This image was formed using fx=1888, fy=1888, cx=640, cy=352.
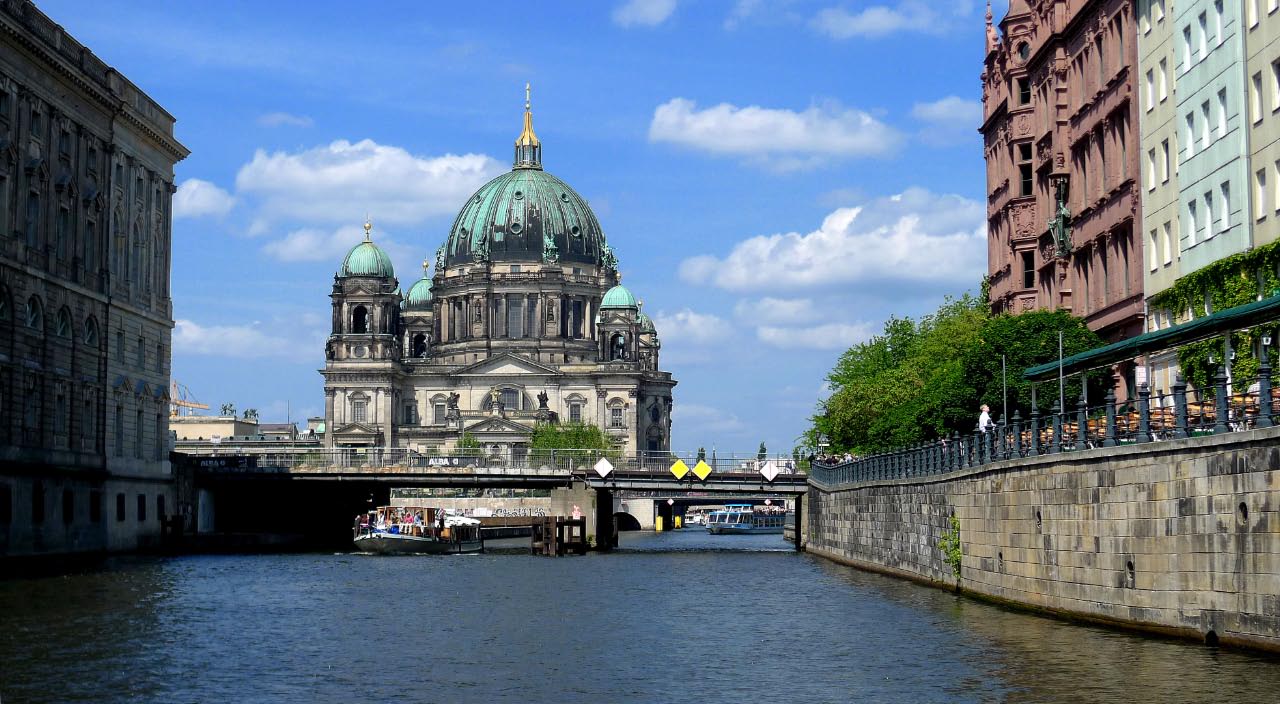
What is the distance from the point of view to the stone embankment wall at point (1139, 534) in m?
32.8

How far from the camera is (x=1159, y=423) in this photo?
38844 millimetres

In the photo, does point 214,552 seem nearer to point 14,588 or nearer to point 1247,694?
point 14,588

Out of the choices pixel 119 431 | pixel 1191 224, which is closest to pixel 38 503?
pixel 119 431

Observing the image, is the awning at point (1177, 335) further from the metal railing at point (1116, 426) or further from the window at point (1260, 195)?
the window at point (1260, 195)

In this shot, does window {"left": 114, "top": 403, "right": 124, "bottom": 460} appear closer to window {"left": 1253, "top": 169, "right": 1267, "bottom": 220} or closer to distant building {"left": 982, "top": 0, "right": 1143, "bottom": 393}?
distant building {"left": 982, "top": 0, "right": 1143, "bottom": 393}

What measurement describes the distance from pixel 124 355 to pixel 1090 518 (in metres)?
58.5

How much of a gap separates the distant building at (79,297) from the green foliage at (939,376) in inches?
1411

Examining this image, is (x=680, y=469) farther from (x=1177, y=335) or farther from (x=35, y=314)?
(x=1177, y=335)

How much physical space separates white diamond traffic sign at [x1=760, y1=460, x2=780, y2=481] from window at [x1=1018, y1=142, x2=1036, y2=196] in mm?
30051

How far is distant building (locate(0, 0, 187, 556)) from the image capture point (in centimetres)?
7319

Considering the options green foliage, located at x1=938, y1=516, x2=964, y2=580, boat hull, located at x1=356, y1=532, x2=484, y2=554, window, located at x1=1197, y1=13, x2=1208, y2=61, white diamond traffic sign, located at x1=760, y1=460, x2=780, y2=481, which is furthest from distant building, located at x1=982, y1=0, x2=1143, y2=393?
boat hull, located at x1=356, y1=532, x2=484, y2=554

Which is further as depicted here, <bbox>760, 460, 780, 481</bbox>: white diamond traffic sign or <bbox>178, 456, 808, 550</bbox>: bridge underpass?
<bbox>760, 460, 780, 481</bbox>: white diamond traffic sign

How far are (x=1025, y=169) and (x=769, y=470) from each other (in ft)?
102

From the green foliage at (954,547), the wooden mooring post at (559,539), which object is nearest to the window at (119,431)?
the wooden mooring post at (559,539)
